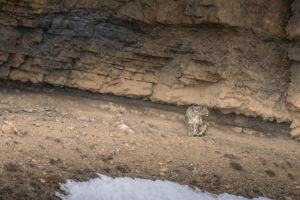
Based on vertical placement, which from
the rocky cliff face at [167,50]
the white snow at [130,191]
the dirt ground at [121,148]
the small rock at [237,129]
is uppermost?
the rocky cliff face at [167,50]

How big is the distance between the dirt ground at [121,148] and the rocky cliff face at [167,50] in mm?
447

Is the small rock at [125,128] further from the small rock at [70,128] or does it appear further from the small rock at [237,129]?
the small rock at [237,129]

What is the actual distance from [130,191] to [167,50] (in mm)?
3587

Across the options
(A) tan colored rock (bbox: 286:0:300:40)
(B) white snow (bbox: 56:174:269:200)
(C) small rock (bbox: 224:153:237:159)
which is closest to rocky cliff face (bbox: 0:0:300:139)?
(A) tan colored rock (bbox: 286:0:300:40)

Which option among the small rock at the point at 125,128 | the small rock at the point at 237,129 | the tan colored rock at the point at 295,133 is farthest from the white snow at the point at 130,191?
the tan colored rock at the point at 295,133

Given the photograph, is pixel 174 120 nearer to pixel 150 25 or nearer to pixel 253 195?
pixel 150 25

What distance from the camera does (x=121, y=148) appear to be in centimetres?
452

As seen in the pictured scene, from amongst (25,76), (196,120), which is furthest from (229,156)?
Result: (25,76)

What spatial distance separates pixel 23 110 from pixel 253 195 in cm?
399

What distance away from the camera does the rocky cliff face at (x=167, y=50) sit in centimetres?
591

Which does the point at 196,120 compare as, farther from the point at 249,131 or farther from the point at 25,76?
the point at 25,76

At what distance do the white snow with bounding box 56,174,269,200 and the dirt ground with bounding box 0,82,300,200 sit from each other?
0.12 meters

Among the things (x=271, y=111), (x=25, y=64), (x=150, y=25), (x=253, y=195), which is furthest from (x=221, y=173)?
(x=25, y=64)

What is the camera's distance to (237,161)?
4.87 meters
